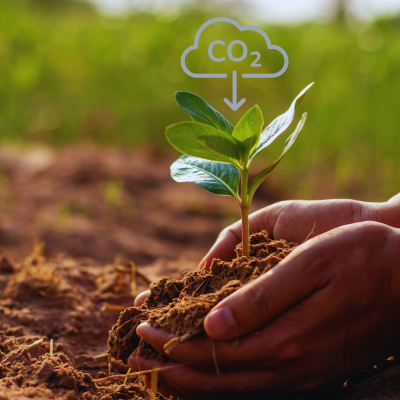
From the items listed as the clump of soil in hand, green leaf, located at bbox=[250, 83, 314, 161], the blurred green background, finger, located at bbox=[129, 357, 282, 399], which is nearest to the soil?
the clump of soil in hand

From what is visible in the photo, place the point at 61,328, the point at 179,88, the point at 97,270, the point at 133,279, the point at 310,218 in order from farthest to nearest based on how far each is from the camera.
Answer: the point at 179,88, the point at 97,270, the point at 133,279, the point at 61,328, the point at 310,218

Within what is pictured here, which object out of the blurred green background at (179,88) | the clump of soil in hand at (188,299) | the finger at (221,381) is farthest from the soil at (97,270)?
the blurred green background at (179,88)

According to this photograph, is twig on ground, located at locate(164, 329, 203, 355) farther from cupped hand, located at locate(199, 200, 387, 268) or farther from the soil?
cupped hand, located at locate(199, 200, 387, 268)

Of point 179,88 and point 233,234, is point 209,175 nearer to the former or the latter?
point 233,234

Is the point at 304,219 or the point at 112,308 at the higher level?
the point at 304,219

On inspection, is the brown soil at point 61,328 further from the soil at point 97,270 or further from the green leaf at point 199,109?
the green leaf at point 199,109

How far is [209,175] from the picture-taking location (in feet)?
3.95

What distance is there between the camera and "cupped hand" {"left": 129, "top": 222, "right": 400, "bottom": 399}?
92 cm

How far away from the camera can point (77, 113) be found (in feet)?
19.0

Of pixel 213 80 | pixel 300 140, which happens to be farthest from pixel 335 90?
pixel 213 80

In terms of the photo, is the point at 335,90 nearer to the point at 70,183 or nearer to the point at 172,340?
the point at 70,183

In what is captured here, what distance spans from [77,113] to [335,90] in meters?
3.19

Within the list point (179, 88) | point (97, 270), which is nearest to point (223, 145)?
point (97, 270)

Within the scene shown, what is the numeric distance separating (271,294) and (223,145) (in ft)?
1.19
